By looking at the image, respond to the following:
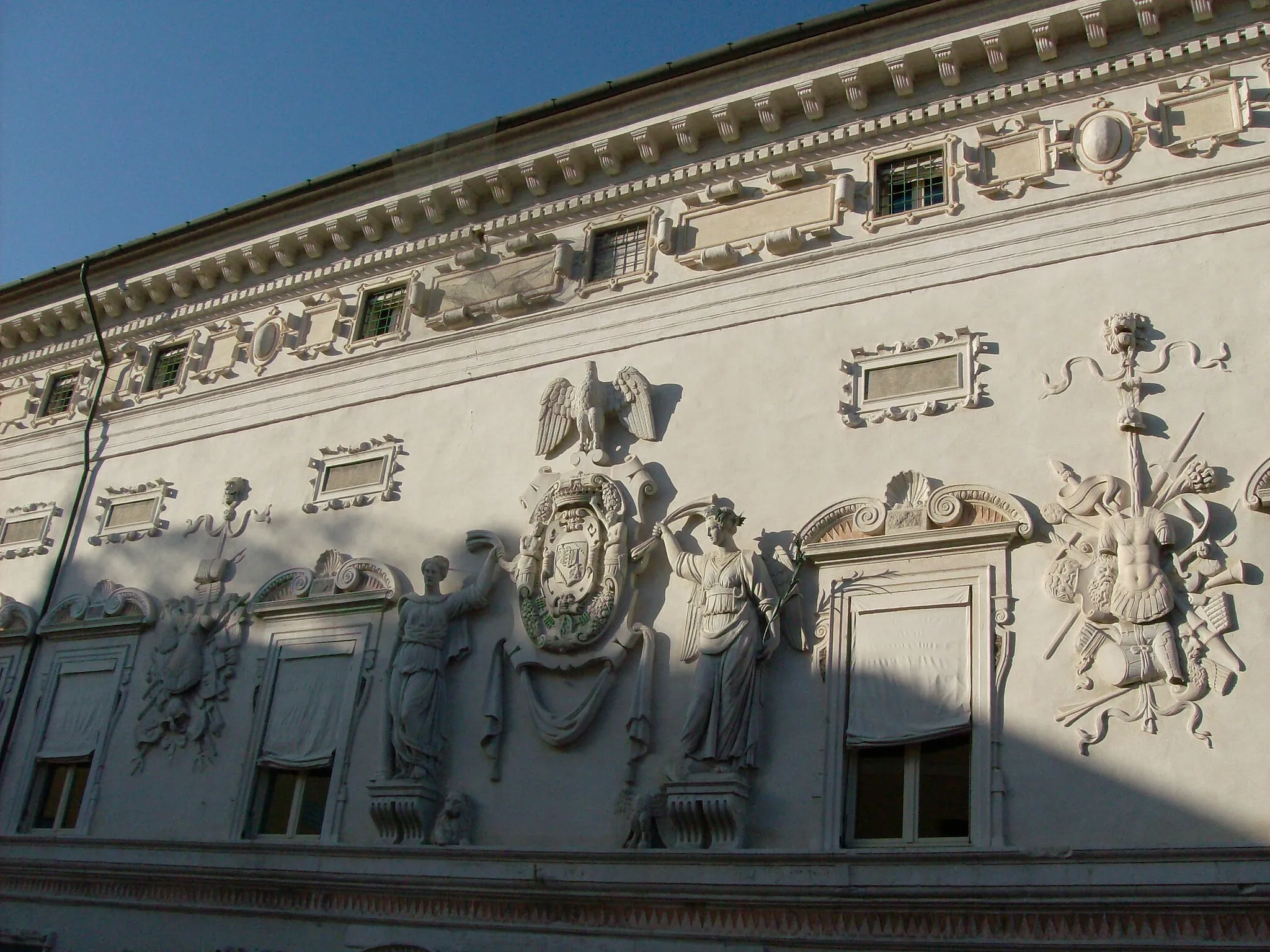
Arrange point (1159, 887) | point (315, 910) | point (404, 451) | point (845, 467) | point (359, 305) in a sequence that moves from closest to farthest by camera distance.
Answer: point (1159, 887)
point (845, 467)
point (315, 910)
point (404, 451)
point (359, 305)

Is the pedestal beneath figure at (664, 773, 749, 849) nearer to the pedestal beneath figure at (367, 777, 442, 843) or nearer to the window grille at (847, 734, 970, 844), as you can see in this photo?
the window grille at (847, 734, 970, 844)

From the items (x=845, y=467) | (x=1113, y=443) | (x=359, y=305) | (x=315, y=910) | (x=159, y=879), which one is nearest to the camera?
(x=1113, y=443)

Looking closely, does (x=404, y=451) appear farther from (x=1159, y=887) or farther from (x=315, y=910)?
(x=1159, y=887)

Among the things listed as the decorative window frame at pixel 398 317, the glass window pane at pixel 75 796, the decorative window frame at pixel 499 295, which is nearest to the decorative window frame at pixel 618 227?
the decorative window frame at pixel 499 295

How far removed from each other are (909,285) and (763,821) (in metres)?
5.17

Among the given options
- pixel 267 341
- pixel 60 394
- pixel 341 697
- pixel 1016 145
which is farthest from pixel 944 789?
pixel 60 394

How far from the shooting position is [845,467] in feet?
39.1

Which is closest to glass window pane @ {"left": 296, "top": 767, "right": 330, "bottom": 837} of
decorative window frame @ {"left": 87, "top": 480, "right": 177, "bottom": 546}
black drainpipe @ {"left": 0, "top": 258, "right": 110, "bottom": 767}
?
decorative window frame @ {"left": 87, "top": 480, "right": 177, "bottom": 546}

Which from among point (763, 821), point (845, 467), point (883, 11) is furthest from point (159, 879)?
point (883, 11)

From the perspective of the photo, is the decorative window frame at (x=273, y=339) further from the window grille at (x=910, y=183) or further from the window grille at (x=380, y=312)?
the window grille at (x=910, y=183)

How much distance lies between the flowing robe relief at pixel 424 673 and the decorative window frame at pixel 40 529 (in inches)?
266

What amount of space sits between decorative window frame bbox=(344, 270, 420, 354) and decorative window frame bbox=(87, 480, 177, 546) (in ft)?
10.2

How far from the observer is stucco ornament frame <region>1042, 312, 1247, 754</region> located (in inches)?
383

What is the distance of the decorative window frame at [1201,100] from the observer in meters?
11.6
